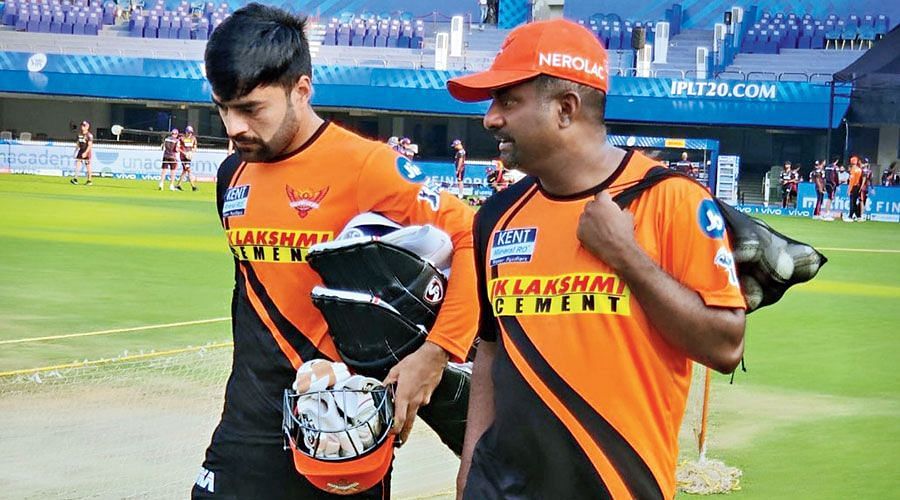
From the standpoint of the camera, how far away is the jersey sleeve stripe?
131 inches

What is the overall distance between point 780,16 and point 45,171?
1248 inches

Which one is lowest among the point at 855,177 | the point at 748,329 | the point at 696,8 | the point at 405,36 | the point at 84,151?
the point at 748,329

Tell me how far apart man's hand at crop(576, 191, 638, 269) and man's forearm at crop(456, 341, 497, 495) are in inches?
22.5

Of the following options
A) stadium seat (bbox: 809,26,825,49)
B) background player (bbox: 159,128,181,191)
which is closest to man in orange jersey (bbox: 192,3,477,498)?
background player (bbox: 159,128,181,191)

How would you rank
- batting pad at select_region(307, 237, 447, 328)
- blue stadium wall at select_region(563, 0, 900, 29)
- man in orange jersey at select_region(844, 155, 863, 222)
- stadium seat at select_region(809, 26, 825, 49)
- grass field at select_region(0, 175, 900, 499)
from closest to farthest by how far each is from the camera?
batting pad at select_region(307, 237, 447, 328), grass field at select_region(0, 175, 900, 499), man in orange jersey at select_region(844, 155, 863, 222), stadium seat at select_region(809, 26, 825, 49), blue stadium wall at select_region(563, 0, 900, 29)

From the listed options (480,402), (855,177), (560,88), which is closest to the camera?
(560,88)

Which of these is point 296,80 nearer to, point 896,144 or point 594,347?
point 594,347

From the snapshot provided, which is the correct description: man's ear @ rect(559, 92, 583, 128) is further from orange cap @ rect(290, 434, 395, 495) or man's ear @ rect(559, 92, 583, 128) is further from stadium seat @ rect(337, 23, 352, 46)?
stadium seat @ rect(337, 23, 352, 46)

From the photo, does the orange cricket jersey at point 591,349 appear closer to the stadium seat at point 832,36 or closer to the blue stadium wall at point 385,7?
the stadium seat at point 832,36

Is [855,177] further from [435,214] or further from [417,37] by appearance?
[435,214]

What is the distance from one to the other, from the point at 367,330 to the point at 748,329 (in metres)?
11.7

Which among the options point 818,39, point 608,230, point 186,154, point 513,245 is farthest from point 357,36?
point 608,230

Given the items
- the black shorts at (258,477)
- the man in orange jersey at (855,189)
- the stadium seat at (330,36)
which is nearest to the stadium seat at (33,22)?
the stadium seat at (330,36)

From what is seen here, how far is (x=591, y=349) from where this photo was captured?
3.29 metres
